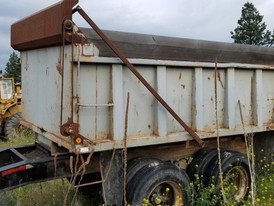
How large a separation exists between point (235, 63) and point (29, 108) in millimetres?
2786

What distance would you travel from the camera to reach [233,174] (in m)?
4.70

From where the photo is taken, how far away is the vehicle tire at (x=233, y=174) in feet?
14.9

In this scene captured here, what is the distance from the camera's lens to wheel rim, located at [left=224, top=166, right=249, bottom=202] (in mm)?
4707

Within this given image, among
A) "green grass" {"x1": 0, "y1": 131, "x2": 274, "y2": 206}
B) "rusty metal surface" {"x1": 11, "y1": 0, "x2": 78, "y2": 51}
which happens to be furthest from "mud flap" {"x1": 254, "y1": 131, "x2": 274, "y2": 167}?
"rusty metal surface" {"x1": 11, "y1": 0, "x2": 78, "y2": 51}

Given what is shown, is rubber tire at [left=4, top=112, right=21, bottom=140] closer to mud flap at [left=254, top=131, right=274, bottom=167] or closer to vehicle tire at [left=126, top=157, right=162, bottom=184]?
mud flap at [left=254, top=131, right=274, bottom=167]

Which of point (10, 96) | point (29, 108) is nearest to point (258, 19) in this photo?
point (10, 96)

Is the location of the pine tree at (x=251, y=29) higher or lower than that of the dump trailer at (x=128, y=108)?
higher

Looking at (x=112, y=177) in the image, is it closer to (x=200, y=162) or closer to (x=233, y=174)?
(x=200, y=162)

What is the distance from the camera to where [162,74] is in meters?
4.04

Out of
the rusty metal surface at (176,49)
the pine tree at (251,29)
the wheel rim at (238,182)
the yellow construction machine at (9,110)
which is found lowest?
the wheel rim at (238,182)

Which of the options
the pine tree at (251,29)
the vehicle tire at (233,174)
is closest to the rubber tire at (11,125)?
the vehicle tire at (233,174)

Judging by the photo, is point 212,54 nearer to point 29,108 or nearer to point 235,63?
point 235,63

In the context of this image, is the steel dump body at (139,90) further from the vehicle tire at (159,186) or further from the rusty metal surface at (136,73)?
the vehicle tire at (159,186)

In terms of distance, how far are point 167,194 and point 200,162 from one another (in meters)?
0.71
